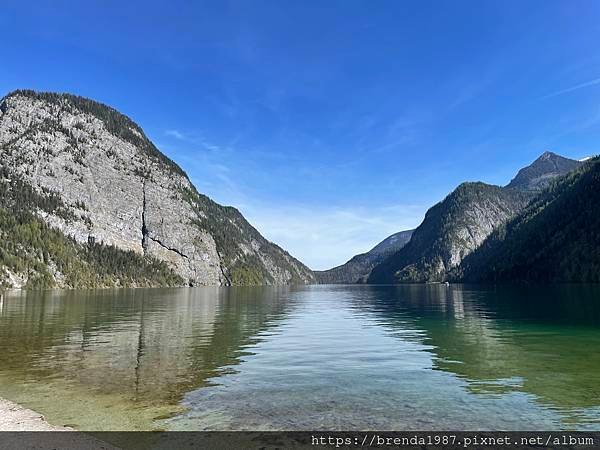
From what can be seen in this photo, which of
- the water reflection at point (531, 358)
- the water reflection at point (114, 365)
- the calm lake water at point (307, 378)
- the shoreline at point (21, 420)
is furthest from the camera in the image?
the water reflection at point (531, 358)

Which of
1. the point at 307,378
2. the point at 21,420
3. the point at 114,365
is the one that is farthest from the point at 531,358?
the point at 21,420

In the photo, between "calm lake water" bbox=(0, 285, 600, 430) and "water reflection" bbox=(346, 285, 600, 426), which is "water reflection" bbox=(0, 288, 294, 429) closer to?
"calm lake water" bbox=(0, 285, 600, 430)

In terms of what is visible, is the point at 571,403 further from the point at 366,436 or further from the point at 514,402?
the point at 366,436

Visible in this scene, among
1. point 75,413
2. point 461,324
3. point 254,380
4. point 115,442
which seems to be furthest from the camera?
point 461,324

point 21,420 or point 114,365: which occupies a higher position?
point 21,420

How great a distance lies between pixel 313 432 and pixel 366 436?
212 cm

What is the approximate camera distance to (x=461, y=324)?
59781 millimetres

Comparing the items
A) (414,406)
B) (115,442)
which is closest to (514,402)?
(414,406)

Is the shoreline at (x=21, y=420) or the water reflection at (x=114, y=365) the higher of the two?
the shoreline at (x=21, y=420)

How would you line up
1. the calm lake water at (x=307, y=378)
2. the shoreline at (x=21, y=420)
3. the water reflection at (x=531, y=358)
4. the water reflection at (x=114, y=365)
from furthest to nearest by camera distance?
the water reflection at (x=531, y=358) < the water reflection at (x=114, y=365) < the calm lake water at (x=307, y=378) < the shoreline at (x=21, y=420)

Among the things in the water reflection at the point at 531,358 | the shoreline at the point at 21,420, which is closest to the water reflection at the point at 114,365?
the shoreline at the point at 21,420

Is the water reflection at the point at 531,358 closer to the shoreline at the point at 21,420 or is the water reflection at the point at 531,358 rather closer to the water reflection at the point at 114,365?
the water reflection at the point at 114,365

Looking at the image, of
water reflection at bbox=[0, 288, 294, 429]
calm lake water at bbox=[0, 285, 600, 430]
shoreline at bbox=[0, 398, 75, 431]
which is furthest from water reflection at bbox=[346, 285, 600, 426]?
shoreline at bbox=[0, 398, 75, 431]

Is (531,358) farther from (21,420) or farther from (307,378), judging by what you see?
(21,420)
